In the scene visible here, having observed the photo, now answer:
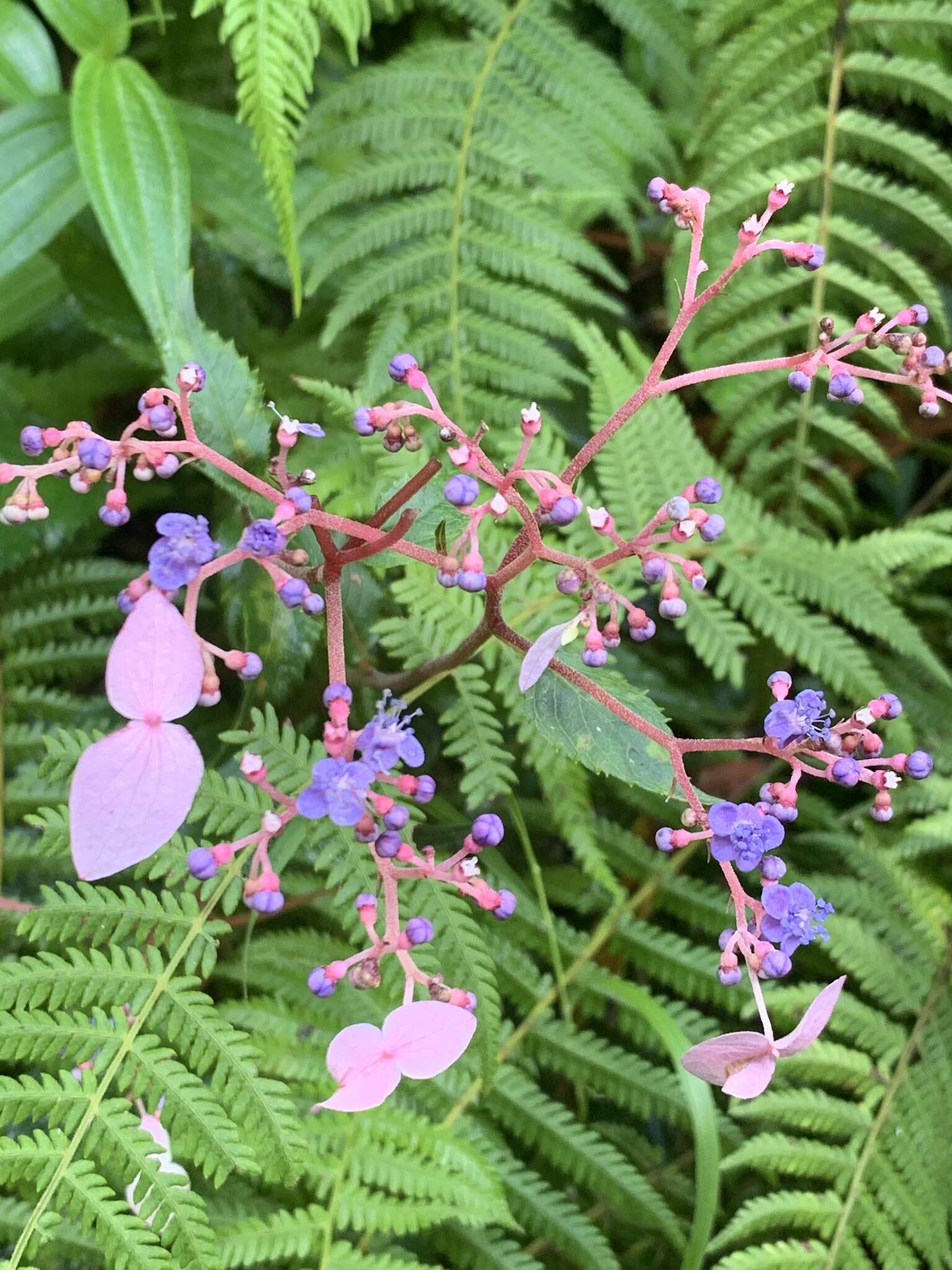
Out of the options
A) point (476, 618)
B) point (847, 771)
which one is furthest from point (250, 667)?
point (476, 618)

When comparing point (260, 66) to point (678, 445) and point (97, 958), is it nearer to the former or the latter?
point (678, 445)

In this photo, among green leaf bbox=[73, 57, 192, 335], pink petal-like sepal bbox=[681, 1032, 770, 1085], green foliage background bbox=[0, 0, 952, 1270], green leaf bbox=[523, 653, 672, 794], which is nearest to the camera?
pink petal-like sepal bbox=[681, 1032, 770, 1085]

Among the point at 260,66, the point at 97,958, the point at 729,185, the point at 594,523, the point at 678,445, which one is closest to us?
the point at 594,523

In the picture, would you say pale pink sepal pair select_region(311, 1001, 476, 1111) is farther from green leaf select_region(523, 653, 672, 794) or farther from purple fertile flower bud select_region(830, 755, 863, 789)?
purple fertile flower bud select_region(830, 755, 863, 789)

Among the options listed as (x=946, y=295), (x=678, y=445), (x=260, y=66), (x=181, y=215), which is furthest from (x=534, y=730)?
(x=946, y=295)

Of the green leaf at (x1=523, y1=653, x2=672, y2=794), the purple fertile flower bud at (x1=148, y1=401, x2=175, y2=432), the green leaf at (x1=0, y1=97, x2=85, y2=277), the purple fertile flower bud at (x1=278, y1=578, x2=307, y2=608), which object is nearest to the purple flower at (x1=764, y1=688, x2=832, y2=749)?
the green leaf at (x1=523, y1=653, x2=672, y2=794)
